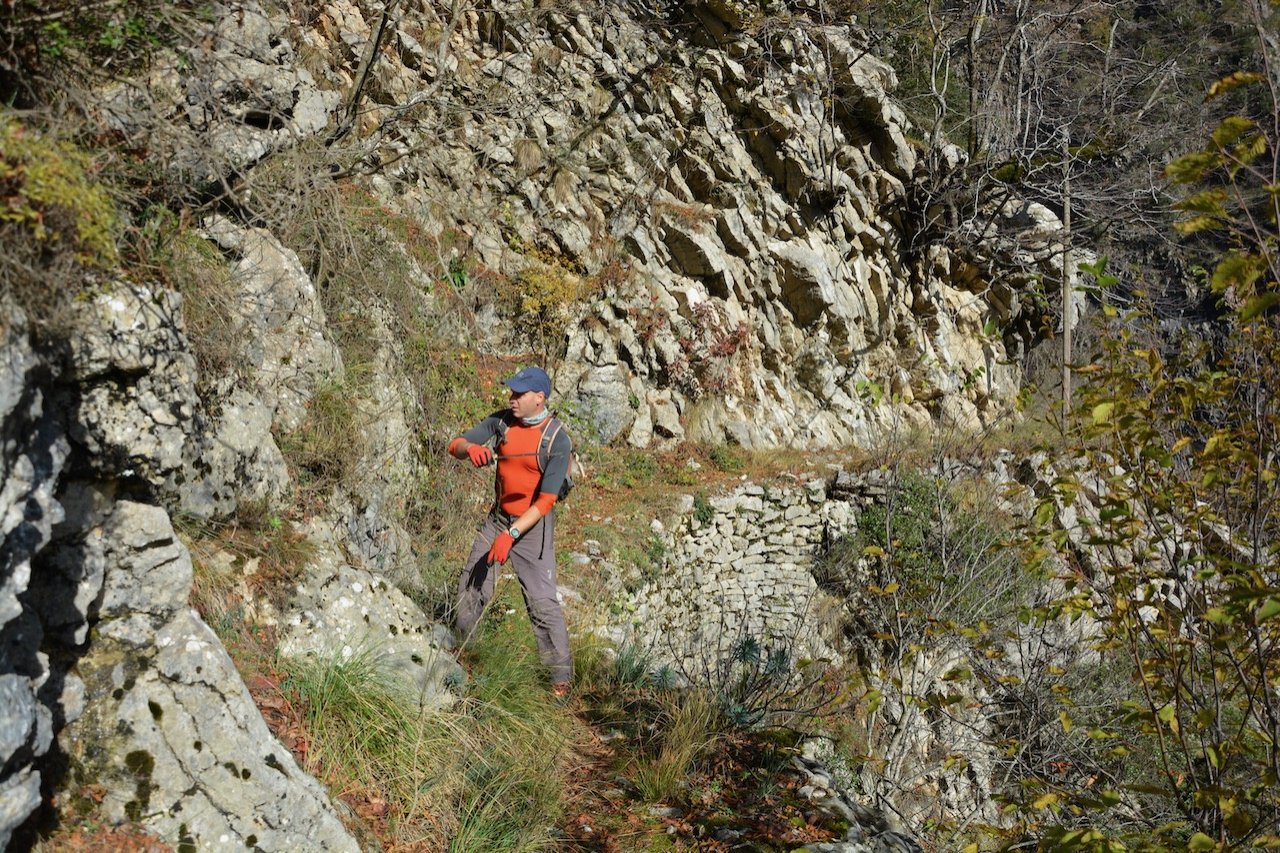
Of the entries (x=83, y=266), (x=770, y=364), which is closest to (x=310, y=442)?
(x=83, y=266)

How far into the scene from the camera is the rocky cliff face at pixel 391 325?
2.83m

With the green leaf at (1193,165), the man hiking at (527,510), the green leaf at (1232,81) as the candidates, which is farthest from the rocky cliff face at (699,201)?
the green leaf at (1193,165)

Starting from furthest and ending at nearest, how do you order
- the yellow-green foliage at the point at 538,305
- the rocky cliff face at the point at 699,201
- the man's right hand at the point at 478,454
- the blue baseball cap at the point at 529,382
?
the rocky cliff face at the point at 699,201 < the yellow-green foliage at the point at 538,305 < the blue baseball cap at the point at 529,382 < the man's right hand at the point at 478,454

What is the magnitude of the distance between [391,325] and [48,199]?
5.68 metres

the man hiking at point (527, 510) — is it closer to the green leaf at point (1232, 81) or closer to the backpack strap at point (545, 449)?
the backpack strap at point (545, 449)

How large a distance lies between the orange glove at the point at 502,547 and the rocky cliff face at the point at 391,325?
557 millimetres

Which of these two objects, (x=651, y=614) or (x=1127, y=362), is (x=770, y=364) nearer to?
(x=651, y=614)

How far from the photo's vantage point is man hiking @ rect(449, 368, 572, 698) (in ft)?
15.8

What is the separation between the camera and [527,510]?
4789mm

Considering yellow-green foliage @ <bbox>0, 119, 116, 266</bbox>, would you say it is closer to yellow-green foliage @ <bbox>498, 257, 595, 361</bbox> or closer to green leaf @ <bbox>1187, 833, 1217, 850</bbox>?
green leaf @ <bbox>1187, 833, 1217, 850</bbox>

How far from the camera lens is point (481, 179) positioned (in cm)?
1156

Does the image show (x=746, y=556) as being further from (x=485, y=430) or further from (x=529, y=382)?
(x=529, y=382)

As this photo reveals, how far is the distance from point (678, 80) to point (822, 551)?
7.75 meters

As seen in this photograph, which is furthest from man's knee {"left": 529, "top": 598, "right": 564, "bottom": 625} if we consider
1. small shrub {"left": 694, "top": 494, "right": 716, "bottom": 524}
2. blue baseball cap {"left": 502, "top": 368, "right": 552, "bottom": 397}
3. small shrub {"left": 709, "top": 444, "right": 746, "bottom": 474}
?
small shrub {"left": 709, "top": 444, "right": 746, "bottom": 474}
